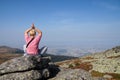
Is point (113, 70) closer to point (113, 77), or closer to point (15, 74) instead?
point (113, 77)

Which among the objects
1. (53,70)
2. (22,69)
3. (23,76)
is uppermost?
(22,69)

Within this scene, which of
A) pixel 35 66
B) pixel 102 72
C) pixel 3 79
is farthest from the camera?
pixel 102 72

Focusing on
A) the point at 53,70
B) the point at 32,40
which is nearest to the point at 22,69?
the point at 32,40

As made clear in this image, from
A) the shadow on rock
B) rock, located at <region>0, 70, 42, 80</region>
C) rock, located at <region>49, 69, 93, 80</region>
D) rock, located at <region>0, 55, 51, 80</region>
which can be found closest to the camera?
rock, located at <region>0, 70, 42, 80</region>

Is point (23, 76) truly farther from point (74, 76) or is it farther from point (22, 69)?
point (74, 76)

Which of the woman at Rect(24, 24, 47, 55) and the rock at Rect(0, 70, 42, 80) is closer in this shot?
the rock at Rect(0, 70, 42, 80)


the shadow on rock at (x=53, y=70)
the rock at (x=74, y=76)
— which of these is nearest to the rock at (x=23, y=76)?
the rock at (x=74, y=76)

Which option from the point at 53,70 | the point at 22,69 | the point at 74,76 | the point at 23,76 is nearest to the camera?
the point at 23,76

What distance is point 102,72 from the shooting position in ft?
170

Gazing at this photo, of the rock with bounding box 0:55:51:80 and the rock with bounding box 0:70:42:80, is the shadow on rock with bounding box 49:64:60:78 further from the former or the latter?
the rock with bounding box 0:70:42:80

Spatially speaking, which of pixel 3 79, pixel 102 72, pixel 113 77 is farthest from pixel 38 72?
pixel 102 72

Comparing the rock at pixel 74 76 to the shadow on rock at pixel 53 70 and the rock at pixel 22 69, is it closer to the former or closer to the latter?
the shadow on rock at pixel 53 70

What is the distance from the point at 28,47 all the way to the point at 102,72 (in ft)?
104

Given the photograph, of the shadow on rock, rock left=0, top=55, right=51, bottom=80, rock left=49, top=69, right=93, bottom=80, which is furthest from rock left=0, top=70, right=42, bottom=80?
the shadow on rock
